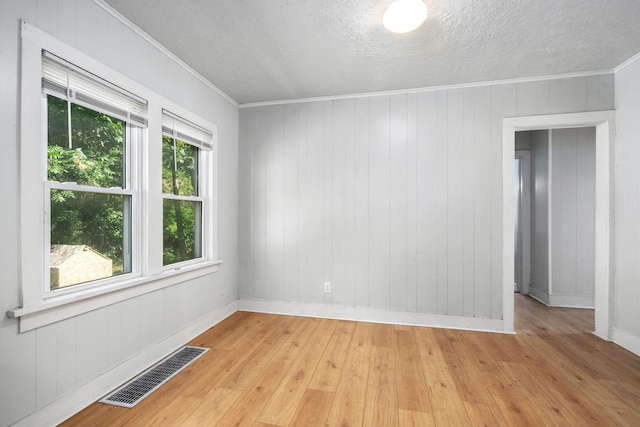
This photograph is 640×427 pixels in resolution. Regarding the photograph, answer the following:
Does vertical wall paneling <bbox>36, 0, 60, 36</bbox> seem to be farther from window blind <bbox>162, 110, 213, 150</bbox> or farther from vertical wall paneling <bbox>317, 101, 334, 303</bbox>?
vertical wall paneling <bbox>317, 101, 334, 303</bbox>

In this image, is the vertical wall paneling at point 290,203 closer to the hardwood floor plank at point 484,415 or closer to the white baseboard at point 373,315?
the white baseboard at point 373,315

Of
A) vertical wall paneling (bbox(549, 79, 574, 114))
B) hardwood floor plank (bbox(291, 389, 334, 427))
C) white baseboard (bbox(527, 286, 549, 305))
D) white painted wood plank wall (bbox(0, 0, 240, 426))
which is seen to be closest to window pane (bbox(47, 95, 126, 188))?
white painted wood plank wall (bbox(0, 0, 240, 426))

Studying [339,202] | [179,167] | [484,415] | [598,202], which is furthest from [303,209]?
[598,202]

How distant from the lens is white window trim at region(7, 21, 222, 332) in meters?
1.52

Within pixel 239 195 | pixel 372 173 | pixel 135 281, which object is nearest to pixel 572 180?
pixel 372 173

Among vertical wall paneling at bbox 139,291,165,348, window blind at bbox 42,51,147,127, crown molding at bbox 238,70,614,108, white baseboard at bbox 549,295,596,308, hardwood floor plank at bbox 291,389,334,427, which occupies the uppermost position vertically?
crown molding at bbox 238,70,614,108

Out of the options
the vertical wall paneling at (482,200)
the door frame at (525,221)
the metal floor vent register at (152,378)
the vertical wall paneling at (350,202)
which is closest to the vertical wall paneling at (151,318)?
the metal floor vent register at (152,378)

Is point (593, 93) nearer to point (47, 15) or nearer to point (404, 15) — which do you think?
point (404, 15)

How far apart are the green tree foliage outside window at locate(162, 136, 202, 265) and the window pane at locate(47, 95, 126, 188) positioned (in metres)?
0.46

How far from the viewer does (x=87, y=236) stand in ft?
6.36

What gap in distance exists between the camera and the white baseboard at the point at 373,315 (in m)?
3.12

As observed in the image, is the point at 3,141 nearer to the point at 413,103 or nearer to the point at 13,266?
the point at 13,266

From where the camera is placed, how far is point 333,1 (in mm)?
1923

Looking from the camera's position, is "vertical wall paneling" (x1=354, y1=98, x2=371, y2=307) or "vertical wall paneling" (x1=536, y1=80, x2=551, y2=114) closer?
"vertical wall paneling" (x1=536, y1=80, x2=551, y2=114)
